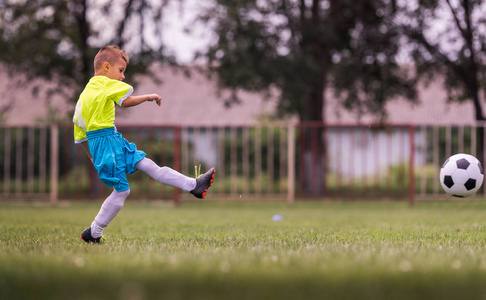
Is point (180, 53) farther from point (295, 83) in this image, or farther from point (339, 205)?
point (339, 205)

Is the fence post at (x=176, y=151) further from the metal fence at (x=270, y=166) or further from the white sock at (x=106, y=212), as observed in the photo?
the white sock at (x=106, y=212)

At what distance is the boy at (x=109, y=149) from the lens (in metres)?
4.98

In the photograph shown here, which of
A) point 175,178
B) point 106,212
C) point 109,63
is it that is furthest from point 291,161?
point 106,212

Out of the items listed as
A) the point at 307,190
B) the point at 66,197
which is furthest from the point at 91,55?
the point at 307,190

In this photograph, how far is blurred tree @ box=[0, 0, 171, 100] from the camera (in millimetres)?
15672

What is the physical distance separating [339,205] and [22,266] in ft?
34.9

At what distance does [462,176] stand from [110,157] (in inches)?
160

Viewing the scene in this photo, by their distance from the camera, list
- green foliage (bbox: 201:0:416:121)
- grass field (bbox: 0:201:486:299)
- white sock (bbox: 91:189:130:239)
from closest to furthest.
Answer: grass field (bbox: 0:201:486:299) < white sock (bbox: 91:189:130:239) < green foliage (bbox: 201:0:416:121)

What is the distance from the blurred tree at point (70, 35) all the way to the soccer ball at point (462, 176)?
10.2 m

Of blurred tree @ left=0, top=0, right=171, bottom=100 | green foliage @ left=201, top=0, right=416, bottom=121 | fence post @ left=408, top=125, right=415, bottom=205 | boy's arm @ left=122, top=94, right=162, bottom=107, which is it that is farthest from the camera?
blurred tree @ left=0, top=0, right=171, bottom=100

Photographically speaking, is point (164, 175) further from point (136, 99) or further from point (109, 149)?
point (136, 99)

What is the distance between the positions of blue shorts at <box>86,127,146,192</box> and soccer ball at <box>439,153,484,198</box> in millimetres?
3772

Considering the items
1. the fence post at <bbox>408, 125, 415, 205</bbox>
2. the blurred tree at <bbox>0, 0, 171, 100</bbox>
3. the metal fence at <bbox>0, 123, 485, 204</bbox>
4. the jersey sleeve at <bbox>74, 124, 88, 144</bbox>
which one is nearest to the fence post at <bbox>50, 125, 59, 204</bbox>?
the metal fence at <bbox>0, 123, 485, 204</bbox>

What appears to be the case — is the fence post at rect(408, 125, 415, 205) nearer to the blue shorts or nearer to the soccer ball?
the soccer ball
